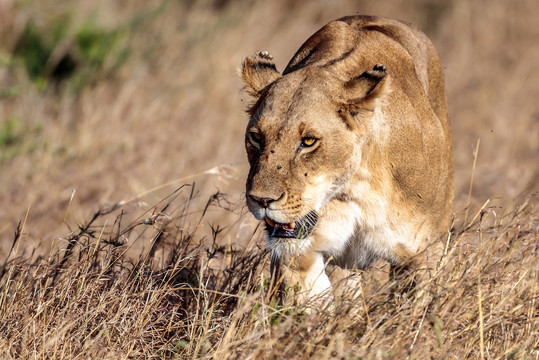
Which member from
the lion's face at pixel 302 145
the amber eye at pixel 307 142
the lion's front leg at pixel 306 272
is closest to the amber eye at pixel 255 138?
the lion's face at pixel 302 145

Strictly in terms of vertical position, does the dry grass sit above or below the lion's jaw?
below

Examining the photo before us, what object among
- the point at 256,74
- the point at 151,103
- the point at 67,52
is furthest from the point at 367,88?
the point at 67,52

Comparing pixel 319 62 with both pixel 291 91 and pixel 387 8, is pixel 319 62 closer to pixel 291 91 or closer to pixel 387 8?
pixel 291 91

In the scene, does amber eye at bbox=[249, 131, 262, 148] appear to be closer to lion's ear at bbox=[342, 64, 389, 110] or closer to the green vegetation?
lion's ear at bbox=[342, 64, 389, 110]

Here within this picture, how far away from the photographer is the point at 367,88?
3928 millimetres

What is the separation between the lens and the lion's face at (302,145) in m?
3.73

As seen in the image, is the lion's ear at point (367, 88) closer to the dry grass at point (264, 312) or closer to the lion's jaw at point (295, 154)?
the lion's jaw at point (295, 154)

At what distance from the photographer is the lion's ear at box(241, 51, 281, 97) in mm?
4215

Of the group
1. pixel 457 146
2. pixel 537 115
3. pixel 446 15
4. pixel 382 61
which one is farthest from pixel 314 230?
pixel 446 15

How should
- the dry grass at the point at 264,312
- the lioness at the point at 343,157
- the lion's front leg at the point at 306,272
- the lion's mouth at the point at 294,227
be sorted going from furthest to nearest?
the lion's front leg at the point at 306,272, the lion's mouth at the point at 294,227, the lioness at the point at 343,157, the dry grass at the point at 264,312

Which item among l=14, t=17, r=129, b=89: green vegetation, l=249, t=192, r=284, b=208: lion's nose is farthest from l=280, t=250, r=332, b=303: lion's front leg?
l=14, t=17, r=129, b=89: green vegetation

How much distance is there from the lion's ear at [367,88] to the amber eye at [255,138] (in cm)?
45

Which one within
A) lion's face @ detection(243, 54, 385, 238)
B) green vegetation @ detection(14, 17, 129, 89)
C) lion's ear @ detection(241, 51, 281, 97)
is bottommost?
lion's face @ detection(243, 54, 385, 238)

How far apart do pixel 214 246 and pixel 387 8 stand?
10.8 meters
